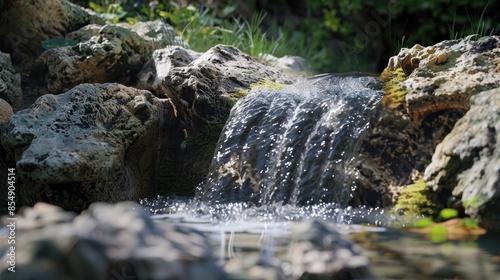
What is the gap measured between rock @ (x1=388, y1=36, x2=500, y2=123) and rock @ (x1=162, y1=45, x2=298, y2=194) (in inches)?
46.4

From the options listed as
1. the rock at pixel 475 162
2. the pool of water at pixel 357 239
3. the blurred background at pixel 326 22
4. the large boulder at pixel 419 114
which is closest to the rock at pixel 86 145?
the pool of water at pixel 357 239

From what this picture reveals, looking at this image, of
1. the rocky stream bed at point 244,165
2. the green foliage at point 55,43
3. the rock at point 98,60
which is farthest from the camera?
the green foliage at point 55,43

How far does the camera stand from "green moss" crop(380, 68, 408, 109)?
11.7 feet

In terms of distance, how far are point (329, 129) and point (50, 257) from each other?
247cm

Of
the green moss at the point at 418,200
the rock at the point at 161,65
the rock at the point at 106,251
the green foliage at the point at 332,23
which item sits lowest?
the green moss at the point at 418,200

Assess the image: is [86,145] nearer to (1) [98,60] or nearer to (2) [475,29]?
(1) [98,60]

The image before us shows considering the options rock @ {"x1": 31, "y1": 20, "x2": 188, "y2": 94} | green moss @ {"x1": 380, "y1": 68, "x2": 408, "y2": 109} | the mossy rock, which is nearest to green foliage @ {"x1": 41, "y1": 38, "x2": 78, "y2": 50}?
rock @ {"x1": 31, "y1": 20, "x2": 188, "y2": 94}

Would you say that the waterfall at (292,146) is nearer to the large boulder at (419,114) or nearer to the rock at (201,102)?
the large boulder at (419,114)

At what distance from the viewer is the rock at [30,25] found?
573 cm

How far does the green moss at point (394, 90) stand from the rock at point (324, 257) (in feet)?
6.08

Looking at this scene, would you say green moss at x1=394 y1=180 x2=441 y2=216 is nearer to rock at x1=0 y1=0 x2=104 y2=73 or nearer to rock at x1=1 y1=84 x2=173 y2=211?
rock at x1=1 y1=84 x2=173 y2=211

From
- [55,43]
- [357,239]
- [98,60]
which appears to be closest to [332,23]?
[55,43]

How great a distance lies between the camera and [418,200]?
312cm

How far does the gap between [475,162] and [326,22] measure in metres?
6.07
